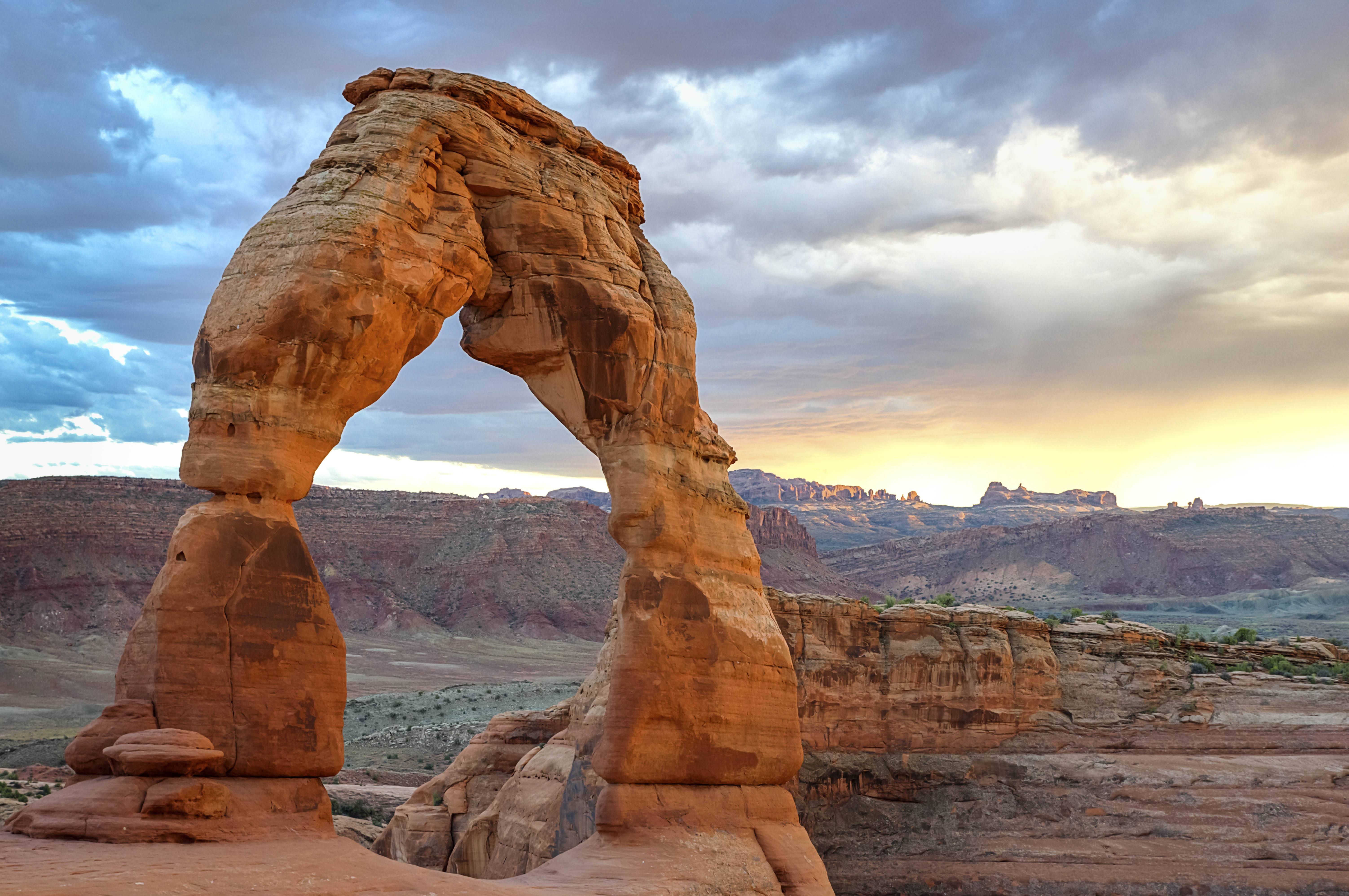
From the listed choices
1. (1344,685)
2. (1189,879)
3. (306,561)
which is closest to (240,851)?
(306,561)

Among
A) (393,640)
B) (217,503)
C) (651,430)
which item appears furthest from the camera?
(393,640)

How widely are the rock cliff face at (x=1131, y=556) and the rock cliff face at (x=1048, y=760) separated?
83.0m

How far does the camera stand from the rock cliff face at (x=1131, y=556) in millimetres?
A: 105812

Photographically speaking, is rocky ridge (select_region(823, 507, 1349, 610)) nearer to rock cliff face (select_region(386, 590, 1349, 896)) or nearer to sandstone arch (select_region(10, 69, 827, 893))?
rock cliff face (select_region(386, 590, 1349, 896))

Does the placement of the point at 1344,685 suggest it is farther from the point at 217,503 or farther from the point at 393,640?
the point at 393,640

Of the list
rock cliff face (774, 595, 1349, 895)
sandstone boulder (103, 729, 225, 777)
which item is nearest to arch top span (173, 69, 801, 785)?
sandstone boulder (103, 729, 225, 777)

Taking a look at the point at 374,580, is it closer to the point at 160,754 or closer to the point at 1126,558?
the point at 1126,558

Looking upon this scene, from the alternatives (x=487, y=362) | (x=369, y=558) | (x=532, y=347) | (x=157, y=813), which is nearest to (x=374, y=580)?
(x=369, y=558)

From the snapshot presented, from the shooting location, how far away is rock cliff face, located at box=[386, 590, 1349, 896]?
2266 centimetres

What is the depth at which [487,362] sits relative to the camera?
55.4ft

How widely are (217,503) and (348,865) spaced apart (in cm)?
423

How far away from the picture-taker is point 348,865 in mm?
11305

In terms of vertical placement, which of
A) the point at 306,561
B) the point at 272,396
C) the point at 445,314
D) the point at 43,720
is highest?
the point at 445,314

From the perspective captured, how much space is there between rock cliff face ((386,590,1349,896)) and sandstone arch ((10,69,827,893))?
20.4ft
